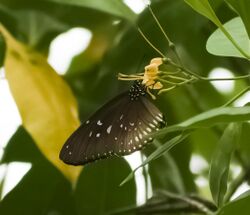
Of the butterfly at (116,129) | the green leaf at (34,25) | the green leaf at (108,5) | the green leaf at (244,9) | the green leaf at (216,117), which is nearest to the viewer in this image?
the green leaf at (216,117)

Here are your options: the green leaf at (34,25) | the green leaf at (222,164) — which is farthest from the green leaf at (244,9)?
the green leaf at (34,25)

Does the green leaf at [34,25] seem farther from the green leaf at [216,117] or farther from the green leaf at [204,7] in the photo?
the green leaf at [216,117]

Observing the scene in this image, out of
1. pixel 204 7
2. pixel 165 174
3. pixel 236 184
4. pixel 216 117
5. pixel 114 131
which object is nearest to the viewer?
pixel 216 117

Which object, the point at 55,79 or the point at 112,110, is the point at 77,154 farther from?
the point at 55,79

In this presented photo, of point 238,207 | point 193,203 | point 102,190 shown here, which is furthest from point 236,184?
point 238,207

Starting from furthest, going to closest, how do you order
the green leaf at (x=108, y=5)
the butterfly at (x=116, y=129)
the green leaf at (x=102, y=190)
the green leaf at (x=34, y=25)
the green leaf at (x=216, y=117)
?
the green leaf at (x=34, y=25) < the green leaf at (x=102, y=190) < the green leaf at (x=108, y=5) < the butterfly at (x=116, y=129) < the green leaf at (x=216, y=117)

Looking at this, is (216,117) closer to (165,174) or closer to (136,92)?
(136,92)

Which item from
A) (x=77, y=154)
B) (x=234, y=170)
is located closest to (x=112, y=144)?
(x=77, y=154)
